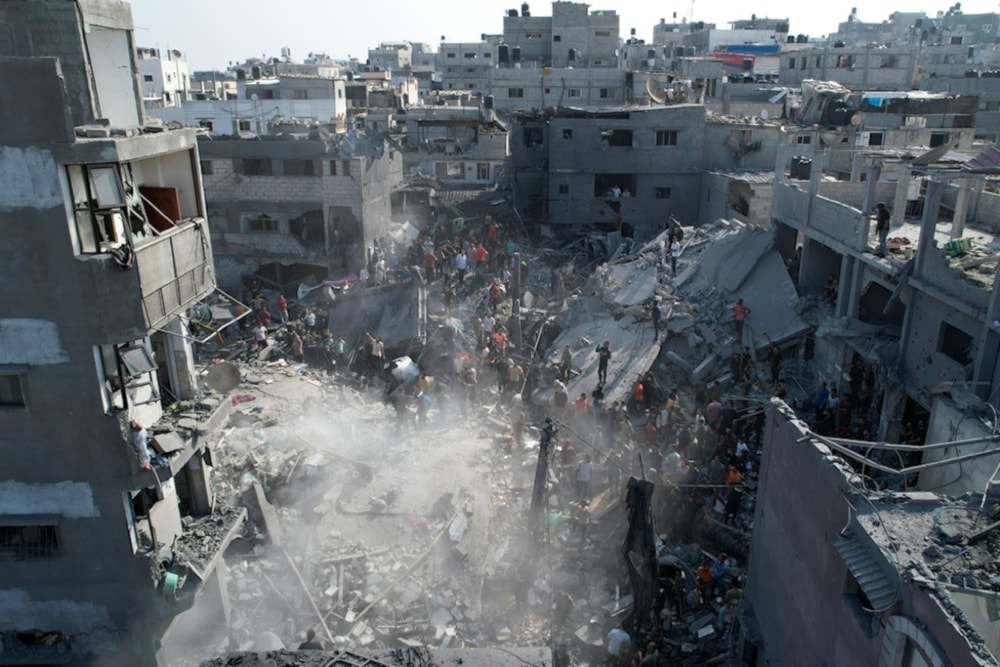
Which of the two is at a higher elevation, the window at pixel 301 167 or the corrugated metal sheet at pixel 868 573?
the window at pixel 301 167

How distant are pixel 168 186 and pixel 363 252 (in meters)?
17.7

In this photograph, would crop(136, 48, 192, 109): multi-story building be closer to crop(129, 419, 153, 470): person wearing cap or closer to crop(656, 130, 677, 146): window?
crop(656, 130, 677, 146): window

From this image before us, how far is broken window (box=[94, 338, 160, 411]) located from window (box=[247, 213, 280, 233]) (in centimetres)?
1924

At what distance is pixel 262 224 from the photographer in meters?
29.5

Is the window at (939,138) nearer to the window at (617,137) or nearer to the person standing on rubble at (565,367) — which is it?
the window at (617,137)

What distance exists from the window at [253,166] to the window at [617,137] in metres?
14.0

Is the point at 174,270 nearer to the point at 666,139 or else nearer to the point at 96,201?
the point at 96,201

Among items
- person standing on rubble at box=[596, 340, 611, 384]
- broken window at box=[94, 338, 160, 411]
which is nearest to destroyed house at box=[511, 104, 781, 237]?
person standing on rubble at box=[596, 340, 611, 384]

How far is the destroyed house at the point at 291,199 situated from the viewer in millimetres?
28438

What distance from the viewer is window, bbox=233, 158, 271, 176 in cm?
2883

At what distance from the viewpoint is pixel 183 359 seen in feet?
40.4

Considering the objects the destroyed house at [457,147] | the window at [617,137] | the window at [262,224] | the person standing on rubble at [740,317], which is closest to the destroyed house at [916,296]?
the person standing on rubble at [740,317]

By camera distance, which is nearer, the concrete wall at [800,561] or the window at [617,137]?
the concrete wall at [800,561]

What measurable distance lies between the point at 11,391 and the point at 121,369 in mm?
1385
